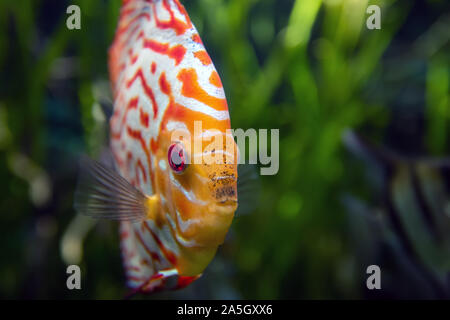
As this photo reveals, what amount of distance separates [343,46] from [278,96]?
40.3 inches

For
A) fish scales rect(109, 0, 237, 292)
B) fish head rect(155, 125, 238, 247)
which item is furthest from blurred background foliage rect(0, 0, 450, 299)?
fish head rect(155, 125, 238, 247)

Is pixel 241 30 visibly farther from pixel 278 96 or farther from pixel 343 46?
pixel 278 96

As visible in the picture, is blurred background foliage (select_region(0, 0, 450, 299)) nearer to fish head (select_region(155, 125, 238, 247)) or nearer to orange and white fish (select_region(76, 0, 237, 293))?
orange and white fish (select_region(76, 0, 237, 293))

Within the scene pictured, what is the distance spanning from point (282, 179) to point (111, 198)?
1905 millimetres

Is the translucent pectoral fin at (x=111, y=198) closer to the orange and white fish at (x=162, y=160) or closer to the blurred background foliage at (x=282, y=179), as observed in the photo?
the orange and white fish at (x=162, y=160)

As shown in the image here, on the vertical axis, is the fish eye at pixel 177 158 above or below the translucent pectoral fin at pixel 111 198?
above

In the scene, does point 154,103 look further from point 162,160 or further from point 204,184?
point 204,184

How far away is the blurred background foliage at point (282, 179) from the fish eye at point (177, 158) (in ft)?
2.27

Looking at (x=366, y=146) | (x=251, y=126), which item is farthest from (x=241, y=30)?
(x=366, y=146)

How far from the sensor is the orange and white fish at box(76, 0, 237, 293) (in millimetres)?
637

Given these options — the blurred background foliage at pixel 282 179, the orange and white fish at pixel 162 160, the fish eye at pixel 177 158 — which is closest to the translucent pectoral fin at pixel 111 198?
the orange and white fish at pixel 162 160

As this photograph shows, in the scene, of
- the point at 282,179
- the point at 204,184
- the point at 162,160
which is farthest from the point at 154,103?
the point at 282,179

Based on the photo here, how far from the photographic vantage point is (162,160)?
2.41ft

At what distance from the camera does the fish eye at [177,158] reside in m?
0.65
